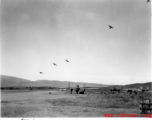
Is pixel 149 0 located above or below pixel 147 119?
above

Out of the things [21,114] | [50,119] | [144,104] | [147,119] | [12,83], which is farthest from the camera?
[12,83]

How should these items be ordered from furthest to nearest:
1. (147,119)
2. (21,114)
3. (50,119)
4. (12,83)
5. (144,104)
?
(12,83) → (21,114) → (144,104) → (50,119) → (147,119)

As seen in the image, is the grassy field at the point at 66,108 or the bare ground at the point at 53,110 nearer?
the bare ground at the point at 53,110

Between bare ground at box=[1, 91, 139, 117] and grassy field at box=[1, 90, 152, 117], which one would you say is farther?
grassy field at box=[1, 90, 152, 117]

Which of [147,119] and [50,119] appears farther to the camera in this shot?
[50,119]

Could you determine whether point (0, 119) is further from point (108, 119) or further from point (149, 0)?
point (149, 0)

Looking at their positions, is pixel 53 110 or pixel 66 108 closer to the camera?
pixel 53 110

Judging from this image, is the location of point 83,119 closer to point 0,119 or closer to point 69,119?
point 69,119

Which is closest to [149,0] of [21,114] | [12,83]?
[21,114]

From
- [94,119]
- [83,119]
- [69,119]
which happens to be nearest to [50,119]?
[69,119]
